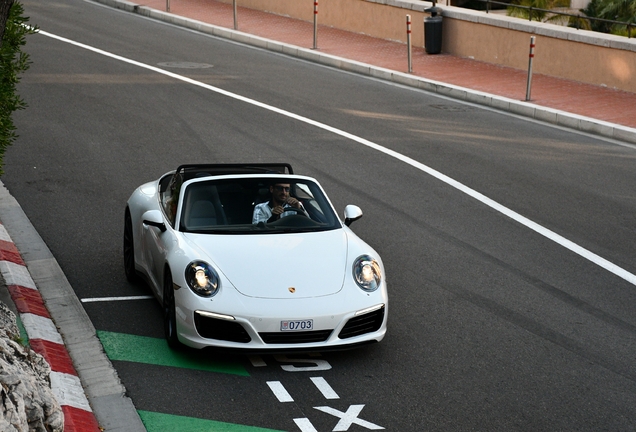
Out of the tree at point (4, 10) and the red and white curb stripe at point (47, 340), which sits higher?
the tree at point (4, 10)

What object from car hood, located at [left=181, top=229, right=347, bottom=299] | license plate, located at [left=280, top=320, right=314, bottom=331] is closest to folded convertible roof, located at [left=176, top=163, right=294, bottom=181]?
car hood, located at [left=181, top=229, right=347, bottom=299]

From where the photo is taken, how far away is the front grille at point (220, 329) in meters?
7.84

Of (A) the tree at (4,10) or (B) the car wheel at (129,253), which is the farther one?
(B) the car wheel at (129,253)

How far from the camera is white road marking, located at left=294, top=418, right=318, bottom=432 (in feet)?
22.8

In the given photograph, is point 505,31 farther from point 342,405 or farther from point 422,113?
point 342,405

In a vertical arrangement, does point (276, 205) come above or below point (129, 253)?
above

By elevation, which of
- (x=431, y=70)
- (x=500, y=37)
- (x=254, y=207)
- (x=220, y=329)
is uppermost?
(x=254, y=207)

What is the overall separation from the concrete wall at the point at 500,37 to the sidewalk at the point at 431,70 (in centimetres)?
28

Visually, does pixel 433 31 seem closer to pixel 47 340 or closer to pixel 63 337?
pixel 63 337

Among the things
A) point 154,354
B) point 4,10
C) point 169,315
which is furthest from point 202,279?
point 4,10

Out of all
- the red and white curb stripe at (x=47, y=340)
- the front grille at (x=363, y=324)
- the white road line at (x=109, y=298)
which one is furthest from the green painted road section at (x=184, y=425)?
the white road line at (x=109, y=298)

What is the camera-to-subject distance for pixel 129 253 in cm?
1010

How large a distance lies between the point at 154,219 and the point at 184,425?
2.48 m

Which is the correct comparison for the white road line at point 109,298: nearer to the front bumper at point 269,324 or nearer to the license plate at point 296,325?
the front bumper at point 269,324
